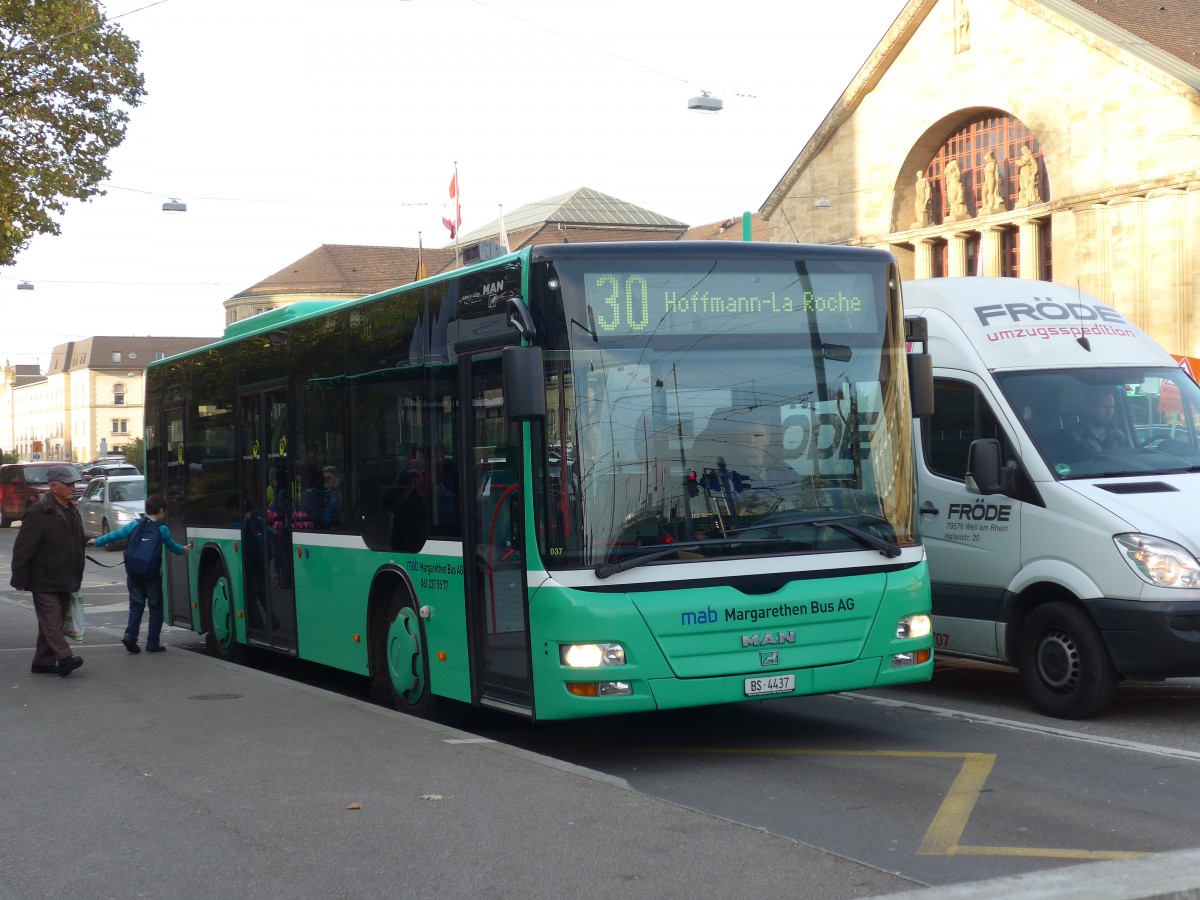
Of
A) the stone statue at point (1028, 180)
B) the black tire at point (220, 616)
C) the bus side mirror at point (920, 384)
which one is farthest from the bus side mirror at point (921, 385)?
the stone statue at point (1028, 180)

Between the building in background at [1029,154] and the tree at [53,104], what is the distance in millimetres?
24550

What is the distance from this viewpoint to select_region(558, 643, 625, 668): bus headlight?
7562mm

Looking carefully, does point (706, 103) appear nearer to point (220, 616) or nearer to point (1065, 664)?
point (220, 616)

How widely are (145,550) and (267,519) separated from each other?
2.22 m

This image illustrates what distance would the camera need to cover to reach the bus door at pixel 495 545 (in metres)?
7.93

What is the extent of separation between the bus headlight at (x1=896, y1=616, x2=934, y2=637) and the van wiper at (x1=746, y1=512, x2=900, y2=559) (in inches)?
15.8

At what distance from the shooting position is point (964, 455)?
10094mm

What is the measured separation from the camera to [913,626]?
830 cm

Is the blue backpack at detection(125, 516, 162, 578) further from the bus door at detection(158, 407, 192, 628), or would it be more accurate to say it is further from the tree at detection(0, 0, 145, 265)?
the tree at detection(0, 0, 145, 265)

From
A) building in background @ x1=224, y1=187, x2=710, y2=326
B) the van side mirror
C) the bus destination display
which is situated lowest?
the van side mirror

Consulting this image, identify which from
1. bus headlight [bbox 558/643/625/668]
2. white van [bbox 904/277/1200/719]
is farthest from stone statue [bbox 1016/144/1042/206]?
bus headlight [bbox 558/643/625/668]

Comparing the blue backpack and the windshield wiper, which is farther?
the blue backpack

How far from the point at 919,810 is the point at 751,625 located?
1424 mm

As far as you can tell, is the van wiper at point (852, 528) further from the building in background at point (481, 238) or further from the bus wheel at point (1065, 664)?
the building in background at point (481, 238)
